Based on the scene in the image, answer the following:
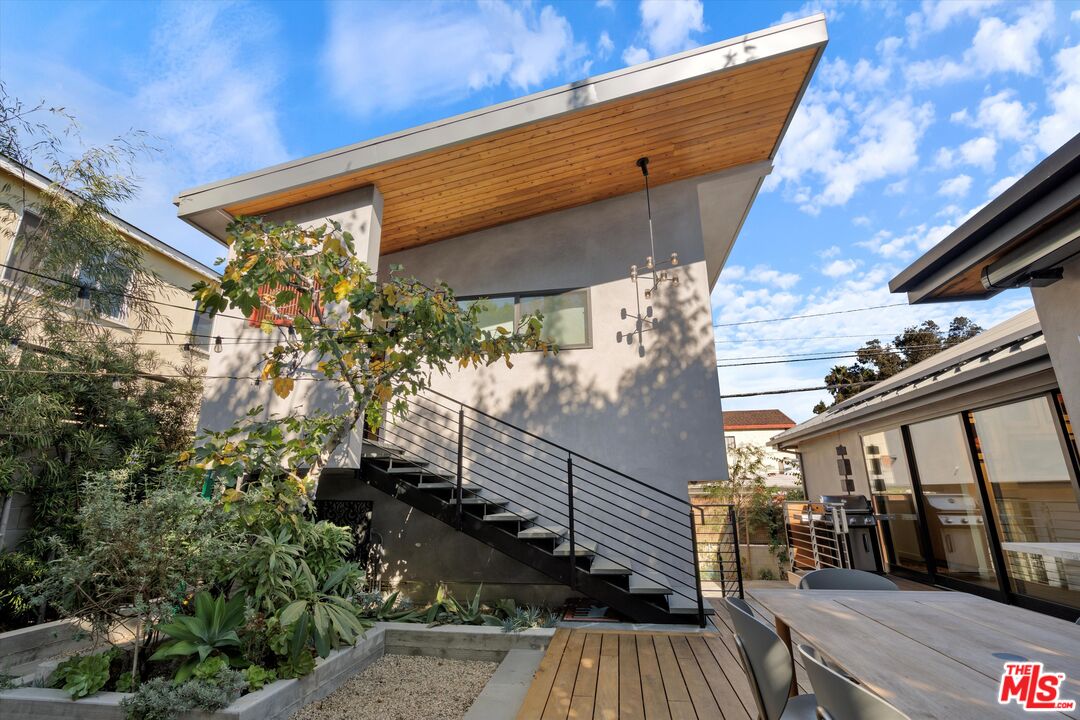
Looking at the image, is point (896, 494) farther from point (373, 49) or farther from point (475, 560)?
point (373, 49)

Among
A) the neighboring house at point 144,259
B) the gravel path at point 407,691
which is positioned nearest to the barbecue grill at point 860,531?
the gravel path at point 407,691

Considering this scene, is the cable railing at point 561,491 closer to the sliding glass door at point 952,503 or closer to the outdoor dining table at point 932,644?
the outdoor dining table at point 932,644

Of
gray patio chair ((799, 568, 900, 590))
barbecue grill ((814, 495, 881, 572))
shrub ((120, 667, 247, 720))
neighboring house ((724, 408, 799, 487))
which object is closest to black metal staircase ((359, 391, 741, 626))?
gray patio chair ((799, 568, 900, 590))

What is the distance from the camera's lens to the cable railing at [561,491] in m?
4.67

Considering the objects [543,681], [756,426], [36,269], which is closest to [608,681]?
[543,681]

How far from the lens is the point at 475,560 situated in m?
5.17

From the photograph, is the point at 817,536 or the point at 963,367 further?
the point at 817,536

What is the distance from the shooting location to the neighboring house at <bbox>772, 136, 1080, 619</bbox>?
2723 millimetres

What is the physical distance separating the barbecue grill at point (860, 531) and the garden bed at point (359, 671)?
4.50 m

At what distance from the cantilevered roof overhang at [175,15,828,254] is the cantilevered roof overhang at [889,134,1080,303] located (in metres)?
2.20

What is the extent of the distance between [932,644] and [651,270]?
437 cm

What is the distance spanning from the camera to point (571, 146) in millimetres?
4859

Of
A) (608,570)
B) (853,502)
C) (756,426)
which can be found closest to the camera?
(608,570)

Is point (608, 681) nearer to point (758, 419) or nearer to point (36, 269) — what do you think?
point (36, 269)
